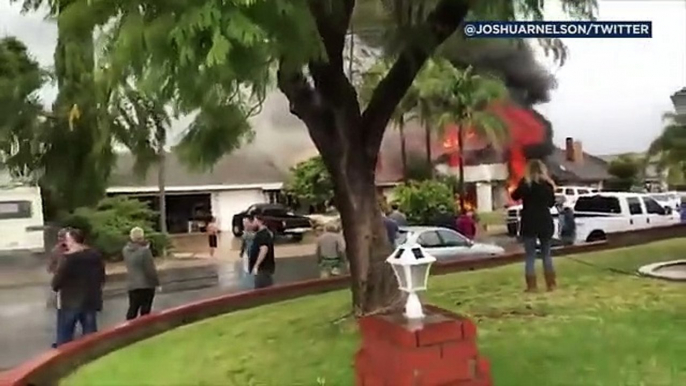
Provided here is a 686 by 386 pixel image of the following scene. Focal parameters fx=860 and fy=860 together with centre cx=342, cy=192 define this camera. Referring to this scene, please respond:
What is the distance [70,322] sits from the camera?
20.0ft

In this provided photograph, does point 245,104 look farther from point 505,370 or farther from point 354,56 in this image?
point 354,56

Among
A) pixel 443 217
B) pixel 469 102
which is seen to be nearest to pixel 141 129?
pixel 443 217

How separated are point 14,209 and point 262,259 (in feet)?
10.5

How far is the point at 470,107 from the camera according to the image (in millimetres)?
13391

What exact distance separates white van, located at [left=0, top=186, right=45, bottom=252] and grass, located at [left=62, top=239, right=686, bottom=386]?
10.6 ft

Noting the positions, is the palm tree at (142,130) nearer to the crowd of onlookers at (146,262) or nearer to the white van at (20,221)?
the crowd of onlookers at (146,262)

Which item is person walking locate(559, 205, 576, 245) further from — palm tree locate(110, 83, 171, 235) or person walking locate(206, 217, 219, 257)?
palm tree locate(110, 83, 171, 235)

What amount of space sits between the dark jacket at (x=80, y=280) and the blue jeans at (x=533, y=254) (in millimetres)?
3095

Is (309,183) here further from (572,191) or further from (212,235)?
(572,191)

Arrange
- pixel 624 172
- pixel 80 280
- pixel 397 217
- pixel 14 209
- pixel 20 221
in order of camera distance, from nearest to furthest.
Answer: pixel 80 280 < pixel 14 209 < pixel 20 221 < pixel 624 172 < pixel 397 217

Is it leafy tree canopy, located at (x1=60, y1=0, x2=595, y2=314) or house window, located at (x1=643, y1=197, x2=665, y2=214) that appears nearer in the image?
leafy tree canopy, located at (x1=60, y1=0, x2=595, y2=314)

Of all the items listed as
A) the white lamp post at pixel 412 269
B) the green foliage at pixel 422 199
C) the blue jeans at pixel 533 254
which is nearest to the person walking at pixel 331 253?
the blue jeans at pixel 533 254

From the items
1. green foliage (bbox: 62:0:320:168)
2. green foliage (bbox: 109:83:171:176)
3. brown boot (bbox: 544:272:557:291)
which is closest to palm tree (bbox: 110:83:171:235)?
green foliage (bbox: 109:83:171:176)

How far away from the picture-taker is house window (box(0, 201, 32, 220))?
877cm
